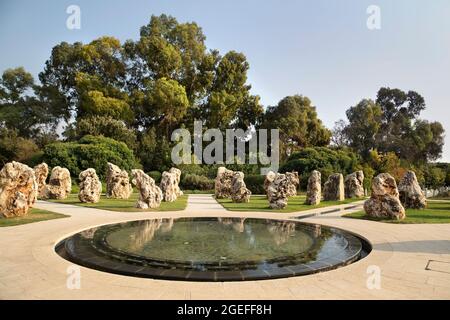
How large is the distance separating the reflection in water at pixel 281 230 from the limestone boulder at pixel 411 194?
8135 millimetres

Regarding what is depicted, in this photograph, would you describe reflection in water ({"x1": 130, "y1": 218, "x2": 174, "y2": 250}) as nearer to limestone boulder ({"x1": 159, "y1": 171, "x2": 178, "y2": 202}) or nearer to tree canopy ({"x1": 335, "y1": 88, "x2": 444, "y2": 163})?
limestone boulder ({"x1": 159, "y1": 171, "x2": 178, "y2": 202})

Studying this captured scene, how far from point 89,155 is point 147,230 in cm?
2269

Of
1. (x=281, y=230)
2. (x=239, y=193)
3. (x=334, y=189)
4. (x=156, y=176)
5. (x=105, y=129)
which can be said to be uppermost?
(x=105, y=129)

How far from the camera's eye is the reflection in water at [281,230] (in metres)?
9.06

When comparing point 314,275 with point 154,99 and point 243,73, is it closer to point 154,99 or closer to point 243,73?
point 154,99

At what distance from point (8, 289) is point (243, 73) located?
40473 mm

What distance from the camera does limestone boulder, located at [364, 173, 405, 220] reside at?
508 inches

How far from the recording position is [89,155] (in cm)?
3047

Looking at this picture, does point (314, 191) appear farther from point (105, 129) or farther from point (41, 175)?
point (105, 129)

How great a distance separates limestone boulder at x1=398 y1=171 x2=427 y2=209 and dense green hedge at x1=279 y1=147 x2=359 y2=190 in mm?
15550

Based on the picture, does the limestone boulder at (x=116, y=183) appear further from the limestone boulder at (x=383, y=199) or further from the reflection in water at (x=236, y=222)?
the limestone boulder at (x=383, y=199)

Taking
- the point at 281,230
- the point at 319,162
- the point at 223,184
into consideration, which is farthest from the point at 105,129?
the point at 281,230

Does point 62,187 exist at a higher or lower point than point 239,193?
higher
